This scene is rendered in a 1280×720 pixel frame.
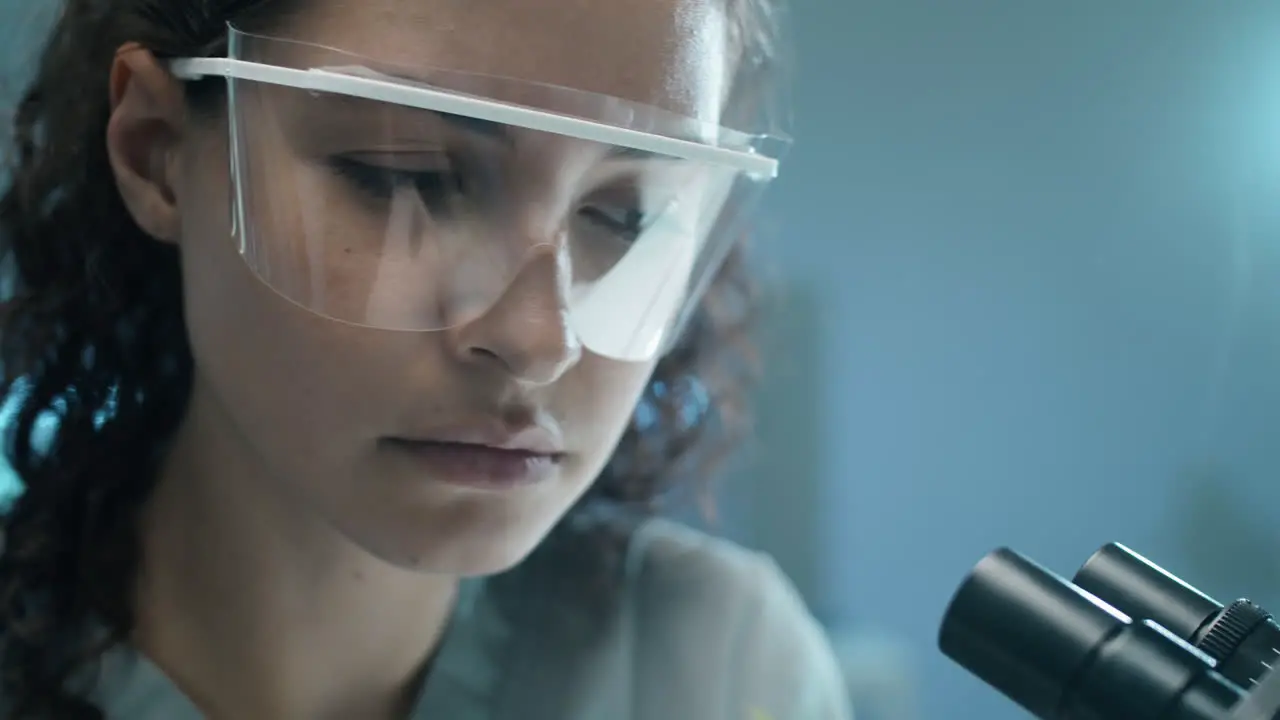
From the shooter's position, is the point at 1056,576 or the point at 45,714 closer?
the point at 1056,576

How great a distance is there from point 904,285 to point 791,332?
→ 0.48 feet

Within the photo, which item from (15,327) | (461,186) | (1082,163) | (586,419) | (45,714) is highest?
(1082,163)

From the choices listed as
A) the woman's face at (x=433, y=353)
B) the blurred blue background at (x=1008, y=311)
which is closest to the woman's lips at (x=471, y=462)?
the woman's face at (x=433, y=353)

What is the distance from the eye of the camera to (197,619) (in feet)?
2.35

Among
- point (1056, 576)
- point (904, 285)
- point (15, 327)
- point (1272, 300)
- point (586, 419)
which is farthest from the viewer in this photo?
point (904, 285)

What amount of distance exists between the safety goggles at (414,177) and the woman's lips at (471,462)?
8 centimetres

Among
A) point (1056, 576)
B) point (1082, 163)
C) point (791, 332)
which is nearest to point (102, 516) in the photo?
point (1056, 576)

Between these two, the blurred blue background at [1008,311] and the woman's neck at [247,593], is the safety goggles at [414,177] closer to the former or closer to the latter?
the woman's neck at [247,593]

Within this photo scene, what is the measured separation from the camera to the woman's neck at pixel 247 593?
0.71 metres

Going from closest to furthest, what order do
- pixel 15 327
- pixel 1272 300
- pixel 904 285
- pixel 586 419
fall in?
pixel 586 419, pixel 15 327, pixel 1272 300, pixel 904 285

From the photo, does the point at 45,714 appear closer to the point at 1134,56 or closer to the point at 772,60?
the point at 772,60

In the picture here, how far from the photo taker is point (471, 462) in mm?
595

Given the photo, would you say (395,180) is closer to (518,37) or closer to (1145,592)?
(518,37)

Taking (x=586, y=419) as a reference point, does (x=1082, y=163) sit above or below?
above
